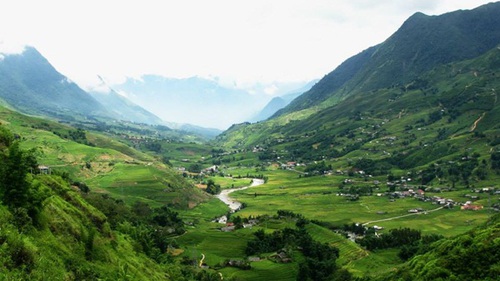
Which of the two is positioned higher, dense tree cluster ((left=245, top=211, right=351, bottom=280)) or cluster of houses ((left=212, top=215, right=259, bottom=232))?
dense tree cluster ((left=245, top=211, right=351, bottom=280))

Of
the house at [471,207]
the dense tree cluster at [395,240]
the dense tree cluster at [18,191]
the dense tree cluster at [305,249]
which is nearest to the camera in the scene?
the dense tree cluster at [18,191]

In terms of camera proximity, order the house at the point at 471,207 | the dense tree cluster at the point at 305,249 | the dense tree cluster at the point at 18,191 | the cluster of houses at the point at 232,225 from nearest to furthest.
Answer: the dense tree cluster at the point at 18,191 < the dense tree cluster at the point at 305,249 < the cluster of houses at the point at 232,225 < the house at the point at 471,207

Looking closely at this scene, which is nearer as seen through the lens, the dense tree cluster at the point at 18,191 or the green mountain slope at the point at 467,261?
the dense tree cluster at the point at 18,191

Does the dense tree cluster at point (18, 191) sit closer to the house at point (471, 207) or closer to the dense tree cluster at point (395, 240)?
the dense tree cluster at point (395, 240)

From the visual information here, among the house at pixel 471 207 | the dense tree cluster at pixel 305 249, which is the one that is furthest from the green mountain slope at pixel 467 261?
the house at pixel 471 207

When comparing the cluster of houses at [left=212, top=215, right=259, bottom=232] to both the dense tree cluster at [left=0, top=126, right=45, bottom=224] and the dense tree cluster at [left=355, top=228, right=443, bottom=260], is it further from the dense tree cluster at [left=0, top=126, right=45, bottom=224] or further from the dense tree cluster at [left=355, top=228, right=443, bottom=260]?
the dense tree cluster at [left=0, top=126, right=45, bottom=224]

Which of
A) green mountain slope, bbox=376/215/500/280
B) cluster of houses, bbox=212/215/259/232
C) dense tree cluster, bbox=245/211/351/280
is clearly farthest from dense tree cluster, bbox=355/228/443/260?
green mountain slope, bbox=376/215/500/280

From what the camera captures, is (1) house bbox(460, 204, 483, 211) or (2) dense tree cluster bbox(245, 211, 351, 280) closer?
(2) dense tree cluster bbox(245, 211, 351, 280)

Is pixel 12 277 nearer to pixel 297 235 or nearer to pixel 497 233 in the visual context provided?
pixel 497 233

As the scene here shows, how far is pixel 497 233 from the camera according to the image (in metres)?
66.1

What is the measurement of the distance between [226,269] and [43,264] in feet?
269

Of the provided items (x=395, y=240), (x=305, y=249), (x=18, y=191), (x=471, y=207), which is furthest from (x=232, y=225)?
(x=18, y=191)

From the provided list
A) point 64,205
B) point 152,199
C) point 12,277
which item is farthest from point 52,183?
point 152,199

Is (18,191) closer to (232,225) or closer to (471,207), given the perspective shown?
(232,225)
